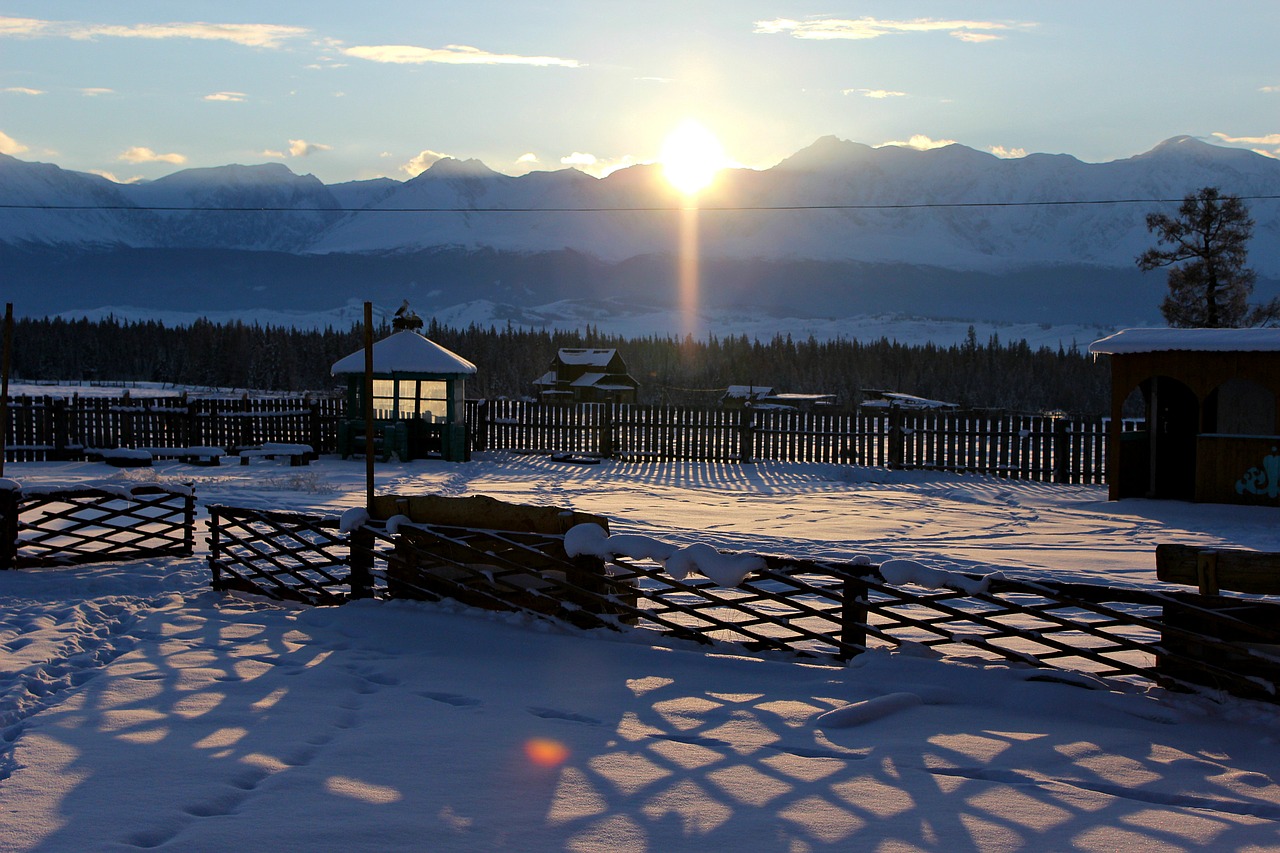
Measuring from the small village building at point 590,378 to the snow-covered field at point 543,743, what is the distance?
2323 inches

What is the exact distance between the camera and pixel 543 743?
17.6 feet

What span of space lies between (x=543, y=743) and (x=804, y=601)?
14.9 feet

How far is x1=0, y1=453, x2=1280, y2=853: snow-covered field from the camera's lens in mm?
4285

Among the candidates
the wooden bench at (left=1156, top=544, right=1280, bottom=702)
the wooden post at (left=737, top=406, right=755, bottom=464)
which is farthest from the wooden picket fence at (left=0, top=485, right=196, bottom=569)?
the wooden post at (left=737, top=406, right=755, bottom=464)

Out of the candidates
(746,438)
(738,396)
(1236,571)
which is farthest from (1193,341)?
(738,396)

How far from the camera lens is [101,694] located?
20.1 ft

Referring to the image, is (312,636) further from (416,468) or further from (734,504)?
(416,468)

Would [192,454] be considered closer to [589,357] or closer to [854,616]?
[854,616]

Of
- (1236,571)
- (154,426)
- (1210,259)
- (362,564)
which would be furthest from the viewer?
(1210,259)

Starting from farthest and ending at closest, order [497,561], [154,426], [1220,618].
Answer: [154,426] < [497,561] < [1220,618]

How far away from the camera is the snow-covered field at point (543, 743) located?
4.29m

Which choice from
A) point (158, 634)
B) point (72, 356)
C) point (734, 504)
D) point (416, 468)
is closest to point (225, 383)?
point (72, 356)

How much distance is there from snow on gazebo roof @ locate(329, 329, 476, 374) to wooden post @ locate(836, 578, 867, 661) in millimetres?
18666

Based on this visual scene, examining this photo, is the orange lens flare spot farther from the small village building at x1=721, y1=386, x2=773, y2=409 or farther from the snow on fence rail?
the small village building at x1=721, y1=386, x2=773, y2=409
